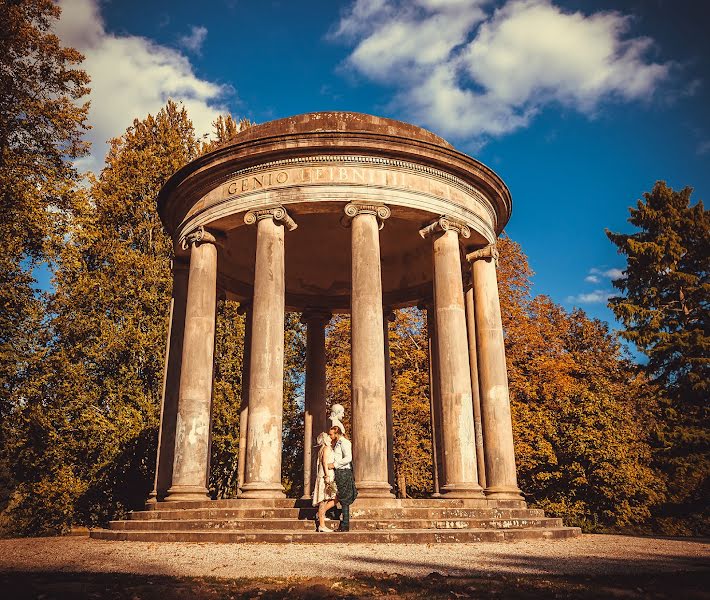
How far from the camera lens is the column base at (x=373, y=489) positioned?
18.1m

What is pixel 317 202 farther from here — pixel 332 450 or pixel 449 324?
pixel 332 450

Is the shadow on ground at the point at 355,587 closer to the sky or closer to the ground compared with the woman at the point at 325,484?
closer to the ground

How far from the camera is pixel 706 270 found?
1672 inches

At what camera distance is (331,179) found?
22359 millimetres

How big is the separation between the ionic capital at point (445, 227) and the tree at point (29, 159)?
18263mm

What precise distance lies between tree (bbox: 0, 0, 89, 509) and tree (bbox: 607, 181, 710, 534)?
38155mm

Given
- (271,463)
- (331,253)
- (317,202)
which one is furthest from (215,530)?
(331,253)

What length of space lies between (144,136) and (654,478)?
4393cm

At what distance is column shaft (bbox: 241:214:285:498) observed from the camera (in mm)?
19438

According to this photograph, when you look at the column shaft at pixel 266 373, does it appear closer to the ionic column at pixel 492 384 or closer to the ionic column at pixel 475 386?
the ionic column at pixel 492 384

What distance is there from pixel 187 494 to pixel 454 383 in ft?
34.1

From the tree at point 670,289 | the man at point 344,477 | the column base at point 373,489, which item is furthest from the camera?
the tree at point 670,289

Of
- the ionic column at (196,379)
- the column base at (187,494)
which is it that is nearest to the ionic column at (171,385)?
the ionic column at (196,379)

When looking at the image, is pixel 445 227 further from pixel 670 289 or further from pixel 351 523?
pixel 670 289
